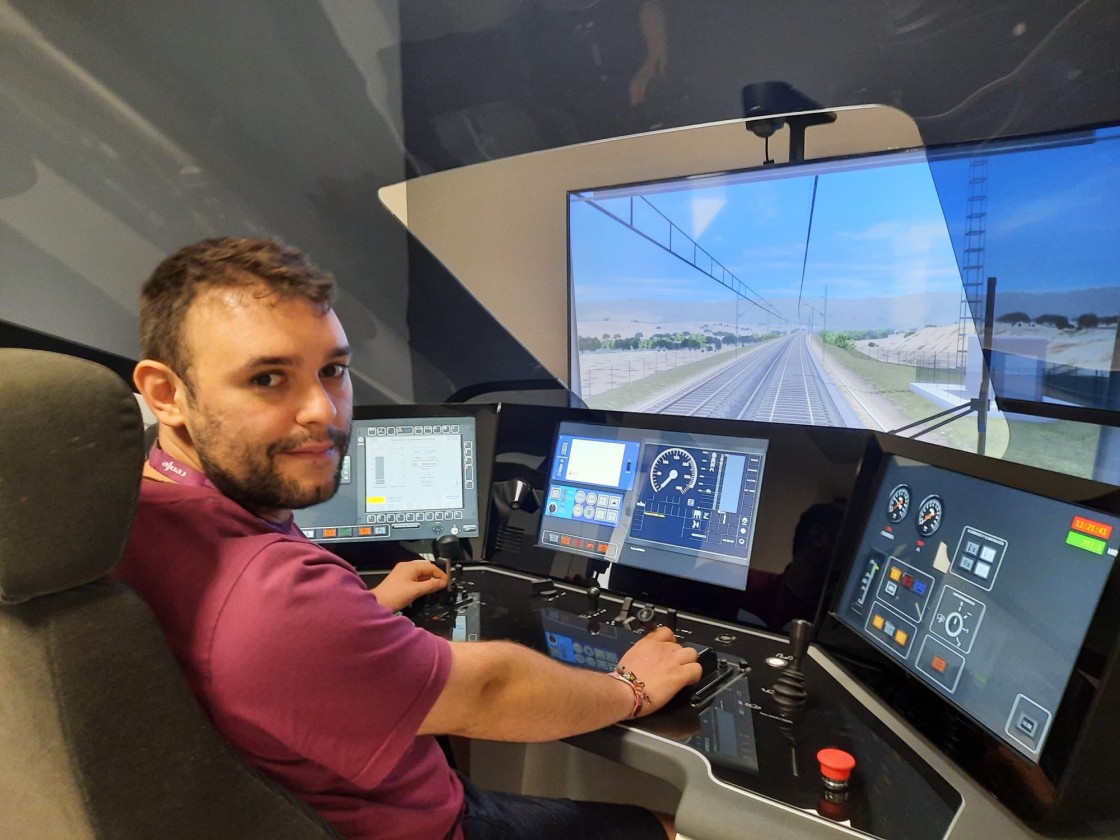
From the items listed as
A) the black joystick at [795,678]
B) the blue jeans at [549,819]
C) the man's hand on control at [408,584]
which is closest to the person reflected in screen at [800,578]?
the black joystick at [795,678]

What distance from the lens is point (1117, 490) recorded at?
37.5 inches

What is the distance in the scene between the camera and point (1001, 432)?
5.74 feet

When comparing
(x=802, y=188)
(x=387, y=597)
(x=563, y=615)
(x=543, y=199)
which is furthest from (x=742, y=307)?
(x=387, y=597)

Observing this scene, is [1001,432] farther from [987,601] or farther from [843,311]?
[987,601]

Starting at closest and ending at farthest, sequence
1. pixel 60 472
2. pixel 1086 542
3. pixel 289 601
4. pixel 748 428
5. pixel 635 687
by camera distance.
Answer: pixel 60 472
pixel 289 601
pixel 1086 542
pixel 635 687
pixel 748 428

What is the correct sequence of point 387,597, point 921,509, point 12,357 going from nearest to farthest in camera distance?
1. point 12,357
2. point 921,509
3. point 387,597

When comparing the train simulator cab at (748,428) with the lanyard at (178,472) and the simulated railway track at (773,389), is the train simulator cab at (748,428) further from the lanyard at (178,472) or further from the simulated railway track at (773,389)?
the lanyard at (178,472)

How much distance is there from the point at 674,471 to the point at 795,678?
1.81 ft

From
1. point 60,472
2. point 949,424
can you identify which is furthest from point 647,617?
point 60,472

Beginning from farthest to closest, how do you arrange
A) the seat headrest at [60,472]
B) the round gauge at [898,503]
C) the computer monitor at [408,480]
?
the computer monitor at [408,480] < the round gauge at [898,503] < the seat headrest at [60,472]

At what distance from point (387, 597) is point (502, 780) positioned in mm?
714

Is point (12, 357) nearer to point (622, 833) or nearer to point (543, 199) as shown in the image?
point (622, 833)

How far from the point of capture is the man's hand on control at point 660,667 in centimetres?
127

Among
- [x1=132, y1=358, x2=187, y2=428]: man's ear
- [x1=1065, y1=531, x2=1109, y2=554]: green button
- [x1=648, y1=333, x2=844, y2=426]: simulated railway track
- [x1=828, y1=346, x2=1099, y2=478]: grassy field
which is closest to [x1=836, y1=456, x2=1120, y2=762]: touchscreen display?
[x1=1065, y1=531, x2=1109, y2=554]: green button
